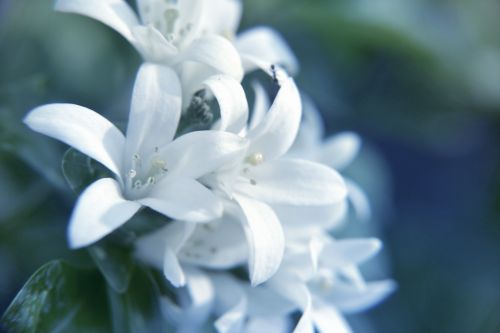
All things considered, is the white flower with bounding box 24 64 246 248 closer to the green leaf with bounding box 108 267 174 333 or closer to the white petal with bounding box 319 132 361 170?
the green leaf with bounding box 108 267 174 333

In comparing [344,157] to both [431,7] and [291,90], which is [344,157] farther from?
[431,7]

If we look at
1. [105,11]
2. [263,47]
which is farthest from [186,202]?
[263,47]

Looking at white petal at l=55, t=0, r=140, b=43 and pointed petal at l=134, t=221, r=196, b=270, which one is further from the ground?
white petal at l=55, t=0, r=140, b=43

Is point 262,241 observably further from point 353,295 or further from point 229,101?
point 353,295

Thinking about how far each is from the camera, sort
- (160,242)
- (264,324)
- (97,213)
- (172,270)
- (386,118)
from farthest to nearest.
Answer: (386,118), (264,324), (160,242), (172,270), (97,213)

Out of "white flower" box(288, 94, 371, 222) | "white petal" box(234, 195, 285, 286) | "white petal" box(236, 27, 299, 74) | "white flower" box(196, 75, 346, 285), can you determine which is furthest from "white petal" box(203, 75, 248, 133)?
"white flower" box(288, 94, 371, 222)

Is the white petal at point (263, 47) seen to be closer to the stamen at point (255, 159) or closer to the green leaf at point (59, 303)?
the stamen at point (255, 159)

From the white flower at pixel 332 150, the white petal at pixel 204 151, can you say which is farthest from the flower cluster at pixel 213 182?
the white flower at pixel 332 150
